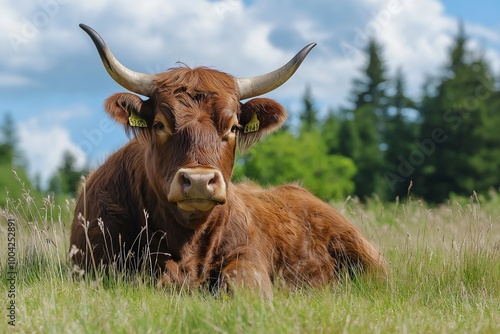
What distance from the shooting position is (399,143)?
2403 inches

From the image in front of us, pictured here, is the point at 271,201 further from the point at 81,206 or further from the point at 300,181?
the point at 81,206

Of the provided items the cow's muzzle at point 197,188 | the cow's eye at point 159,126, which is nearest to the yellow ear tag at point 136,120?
the cow's eye at point 159,126

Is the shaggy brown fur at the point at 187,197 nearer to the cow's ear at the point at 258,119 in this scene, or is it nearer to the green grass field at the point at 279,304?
the cow's ear at the point at 258,119

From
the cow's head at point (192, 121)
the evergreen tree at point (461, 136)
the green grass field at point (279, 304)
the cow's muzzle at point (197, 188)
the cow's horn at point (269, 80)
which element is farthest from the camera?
the evergreen tree at point (461, 136)

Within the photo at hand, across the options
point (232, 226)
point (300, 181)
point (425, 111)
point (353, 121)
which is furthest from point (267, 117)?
point (353, 121)

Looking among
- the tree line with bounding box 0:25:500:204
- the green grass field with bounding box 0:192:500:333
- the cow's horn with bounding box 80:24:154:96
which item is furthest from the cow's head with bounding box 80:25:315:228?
the tree line with bounding box 0:25:500:204

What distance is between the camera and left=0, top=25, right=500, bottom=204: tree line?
175ft

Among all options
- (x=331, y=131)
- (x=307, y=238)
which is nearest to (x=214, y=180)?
(x=307, y=238)

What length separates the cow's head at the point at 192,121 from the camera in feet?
18.6

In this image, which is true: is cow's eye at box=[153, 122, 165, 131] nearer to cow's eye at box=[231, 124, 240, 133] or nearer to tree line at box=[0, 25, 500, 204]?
cow's eye at box=[231, 124, 240, 133]

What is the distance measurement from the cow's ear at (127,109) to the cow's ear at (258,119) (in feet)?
3.44

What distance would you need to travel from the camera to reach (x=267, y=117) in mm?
7035

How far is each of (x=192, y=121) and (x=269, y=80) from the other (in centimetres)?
131

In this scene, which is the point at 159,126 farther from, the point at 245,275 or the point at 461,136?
the point at 461,136
